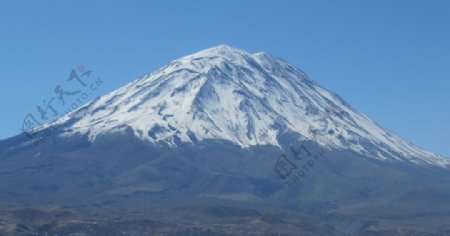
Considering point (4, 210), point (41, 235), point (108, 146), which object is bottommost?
point (41, 235)

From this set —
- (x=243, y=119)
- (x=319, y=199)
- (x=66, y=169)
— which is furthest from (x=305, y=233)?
(x=243, y=119)

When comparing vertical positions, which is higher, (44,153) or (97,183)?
(44,153)

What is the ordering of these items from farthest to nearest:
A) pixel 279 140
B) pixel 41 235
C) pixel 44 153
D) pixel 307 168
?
1. pixel 279 140
2. pixel 44 153
3. pixel 307 168
4. pixel 41 235

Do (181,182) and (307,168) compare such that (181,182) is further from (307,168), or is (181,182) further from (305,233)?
(305,233)

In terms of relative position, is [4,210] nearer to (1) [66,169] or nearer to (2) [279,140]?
(1) [66,169]

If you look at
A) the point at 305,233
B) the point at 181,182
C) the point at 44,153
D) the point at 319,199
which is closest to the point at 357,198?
the point at 319,199

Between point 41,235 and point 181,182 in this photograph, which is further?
point 181,182

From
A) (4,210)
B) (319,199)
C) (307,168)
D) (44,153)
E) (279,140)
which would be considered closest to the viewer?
(4,210)

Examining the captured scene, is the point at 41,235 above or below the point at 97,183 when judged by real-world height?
below

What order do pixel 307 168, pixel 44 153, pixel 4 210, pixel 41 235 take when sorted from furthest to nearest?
pixel 44 153
pixel 307 168
pixel 4 210
pixel 41 235
